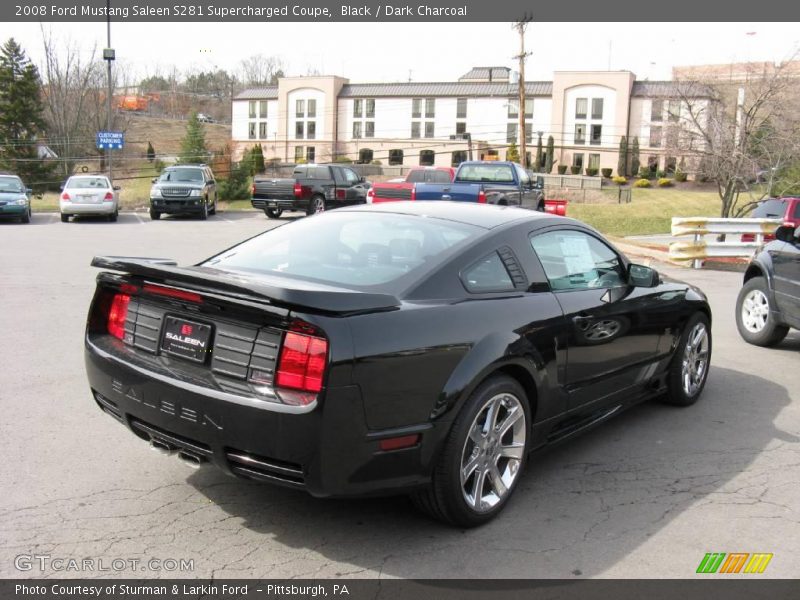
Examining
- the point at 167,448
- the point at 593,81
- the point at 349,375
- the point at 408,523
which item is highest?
the point at 593,81

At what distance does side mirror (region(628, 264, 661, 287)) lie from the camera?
17.5ft

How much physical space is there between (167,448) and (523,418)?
1810 millimetres

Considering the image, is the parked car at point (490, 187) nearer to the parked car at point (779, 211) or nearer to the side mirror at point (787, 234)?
the parked car at point (779, 211)

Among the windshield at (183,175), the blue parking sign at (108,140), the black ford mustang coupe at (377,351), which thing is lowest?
the black ford mustang coupe at (377,351)

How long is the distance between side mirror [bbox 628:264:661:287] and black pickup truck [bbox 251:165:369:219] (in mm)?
21085

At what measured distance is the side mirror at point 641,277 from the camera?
210 inches

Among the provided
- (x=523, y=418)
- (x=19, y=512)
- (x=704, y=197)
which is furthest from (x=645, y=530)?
(x=704, y=197)

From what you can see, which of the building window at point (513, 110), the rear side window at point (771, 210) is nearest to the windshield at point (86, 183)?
the rear side window at point (771, 210)

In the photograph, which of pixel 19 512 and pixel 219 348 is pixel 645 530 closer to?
pixel 219 348

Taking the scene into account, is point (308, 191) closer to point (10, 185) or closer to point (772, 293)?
point (10, 185)

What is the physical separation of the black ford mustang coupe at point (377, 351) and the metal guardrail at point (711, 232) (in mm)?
11189

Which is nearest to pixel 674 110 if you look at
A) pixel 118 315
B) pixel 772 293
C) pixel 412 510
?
pixel 772 293

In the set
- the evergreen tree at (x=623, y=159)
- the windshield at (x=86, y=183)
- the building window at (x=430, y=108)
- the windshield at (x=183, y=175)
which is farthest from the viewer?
the building window at (x=430, y=108)

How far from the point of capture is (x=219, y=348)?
3.55 meters
